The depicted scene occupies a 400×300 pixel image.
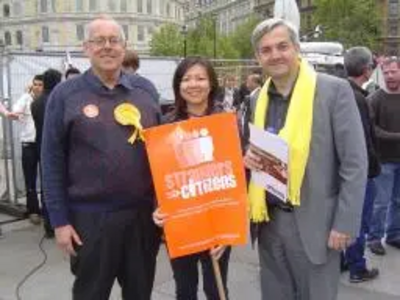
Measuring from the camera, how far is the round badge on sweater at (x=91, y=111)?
3533 millimetres

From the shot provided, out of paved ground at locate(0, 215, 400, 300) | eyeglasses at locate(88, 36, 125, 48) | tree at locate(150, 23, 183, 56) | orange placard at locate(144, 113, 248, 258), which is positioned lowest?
paved ground at locate(0, 215, 400, 300)

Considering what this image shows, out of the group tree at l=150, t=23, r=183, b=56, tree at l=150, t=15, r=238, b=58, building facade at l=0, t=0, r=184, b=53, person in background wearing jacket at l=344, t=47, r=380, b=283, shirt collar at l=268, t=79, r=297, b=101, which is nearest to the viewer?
shirt collar at l=268, t=79, r=297, b=101

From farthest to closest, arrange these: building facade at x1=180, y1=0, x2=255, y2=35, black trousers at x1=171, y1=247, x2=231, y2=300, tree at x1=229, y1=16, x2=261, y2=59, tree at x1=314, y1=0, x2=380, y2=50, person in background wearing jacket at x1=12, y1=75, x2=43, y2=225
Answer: building facade at x1=180, y1=0, x2=255, y2=35 → tree at x1=229, y1=16, x2=261, y2=59 → tree at x1=314, y1=0, x2=380, y2=50 → person in background wearing jacket at x1=12, y1=75, x2=43, y2=225 → black trousers at x1=171, y1=247, x2=231, y2=300

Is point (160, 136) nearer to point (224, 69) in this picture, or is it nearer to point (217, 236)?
point (217, 236)

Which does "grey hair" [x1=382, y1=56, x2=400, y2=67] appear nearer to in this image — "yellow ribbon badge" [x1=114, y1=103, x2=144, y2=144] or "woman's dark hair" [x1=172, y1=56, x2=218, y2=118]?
"woman's dark hair" [x1=172, y1=56, x2=218, y2=118]

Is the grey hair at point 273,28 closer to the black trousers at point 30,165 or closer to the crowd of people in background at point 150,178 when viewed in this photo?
the crowd of people in background at point 150,178

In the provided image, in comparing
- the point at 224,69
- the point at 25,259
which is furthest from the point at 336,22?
the point at 25,259

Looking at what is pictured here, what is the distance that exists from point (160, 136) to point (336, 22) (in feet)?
216

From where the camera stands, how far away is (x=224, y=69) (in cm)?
1673

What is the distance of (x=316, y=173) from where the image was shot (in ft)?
11.0

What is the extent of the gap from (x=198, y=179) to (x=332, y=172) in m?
0.68

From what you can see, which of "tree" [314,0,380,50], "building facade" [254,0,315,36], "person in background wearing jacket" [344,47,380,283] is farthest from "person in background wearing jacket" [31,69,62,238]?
"building facade" [254,0,315,36]

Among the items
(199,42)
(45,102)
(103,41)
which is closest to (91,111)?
(103,41)

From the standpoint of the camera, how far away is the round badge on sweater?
11.6ft
